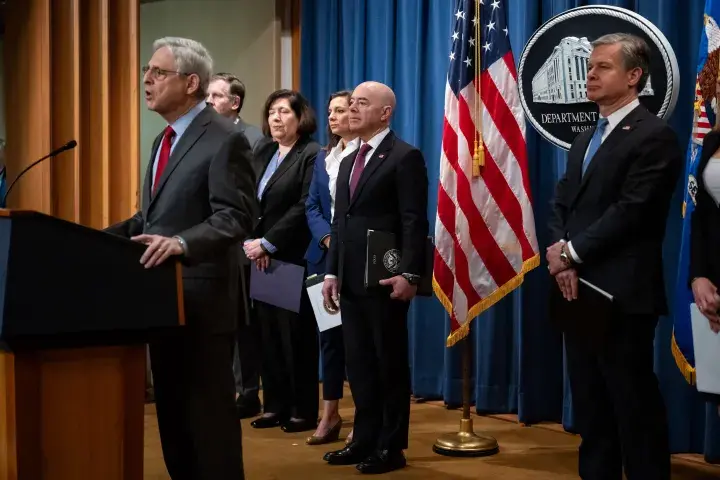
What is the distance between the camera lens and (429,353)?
5000 millimetres

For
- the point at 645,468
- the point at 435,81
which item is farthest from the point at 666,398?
the point at 435,81

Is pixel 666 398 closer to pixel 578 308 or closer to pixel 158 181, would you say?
pixel 578 308

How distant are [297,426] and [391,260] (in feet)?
3.89

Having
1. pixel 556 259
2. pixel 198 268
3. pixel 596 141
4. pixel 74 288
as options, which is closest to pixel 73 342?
pixel 74 288

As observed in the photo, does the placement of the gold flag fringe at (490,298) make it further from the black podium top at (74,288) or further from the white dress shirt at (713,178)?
the black podium top at (74,288)

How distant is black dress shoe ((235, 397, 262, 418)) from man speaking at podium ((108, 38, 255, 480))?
6.70 feet

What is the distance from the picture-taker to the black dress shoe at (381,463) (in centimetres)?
336

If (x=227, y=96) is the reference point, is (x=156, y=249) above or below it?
below

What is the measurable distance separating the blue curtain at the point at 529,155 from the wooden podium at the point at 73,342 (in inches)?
94.0

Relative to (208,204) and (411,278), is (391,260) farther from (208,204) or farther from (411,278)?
(208,204)

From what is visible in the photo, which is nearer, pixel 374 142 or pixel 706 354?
pixel 706 354

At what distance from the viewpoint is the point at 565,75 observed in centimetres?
354

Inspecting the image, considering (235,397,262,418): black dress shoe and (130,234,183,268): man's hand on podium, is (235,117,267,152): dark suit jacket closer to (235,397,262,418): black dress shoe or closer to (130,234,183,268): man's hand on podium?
(235,397,262,418): black dress shoe

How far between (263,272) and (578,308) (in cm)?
180
